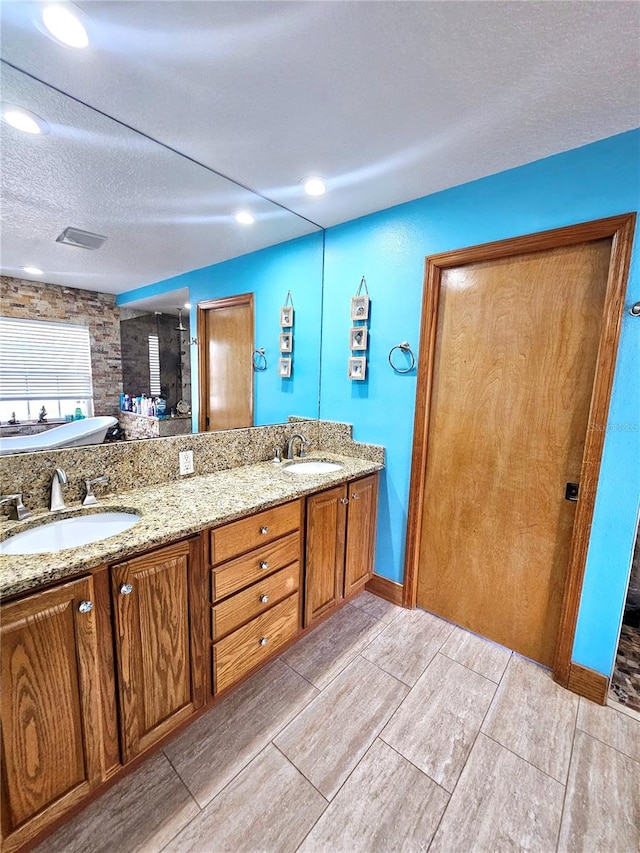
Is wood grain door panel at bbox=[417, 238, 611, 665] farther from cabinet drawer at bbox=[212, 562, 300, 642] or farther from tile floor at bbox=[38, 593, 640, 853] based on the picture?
cabinet drawer at bbox=[212, 562, 300, 642]

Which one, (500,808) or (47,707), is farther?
(500,808)

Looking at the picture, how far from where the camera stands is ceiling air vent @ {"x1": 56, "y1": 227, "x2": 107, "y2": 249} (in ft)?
4.42

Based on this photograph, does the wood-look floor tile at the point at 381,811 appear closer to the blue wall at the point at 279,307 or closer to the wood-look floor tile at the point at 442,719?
the wood-look floor tile at the point at 442,719

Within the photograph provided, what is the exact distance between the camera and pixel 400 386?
2.07 meters

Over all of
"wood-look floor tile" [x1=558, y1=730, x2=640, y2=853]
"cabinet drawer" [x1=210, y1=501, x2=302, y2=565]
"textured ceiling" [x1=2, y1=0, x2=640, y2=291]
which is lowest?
"wood-look floor tile" [x1=558, y1=730, x2=640, y2=853]

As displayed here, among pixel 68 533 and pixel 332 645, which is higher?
pixel 68 533

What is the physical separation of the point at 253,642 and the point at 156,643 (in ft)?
1.57

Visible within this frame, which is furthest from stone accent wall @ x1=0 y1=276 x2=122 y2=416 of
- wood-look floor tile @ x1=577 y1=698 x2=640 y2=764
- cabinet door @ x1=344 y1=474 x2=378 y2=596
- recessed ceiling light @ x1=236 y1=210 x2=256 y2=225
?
wood-look floor tile @ x1=577 y1=698 x2=640 y2=764

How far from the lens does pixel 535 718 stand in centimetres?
148

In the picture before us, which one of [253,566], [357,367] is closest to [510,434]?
[357,367]

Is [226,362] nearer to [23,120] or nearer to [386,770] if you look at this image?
[23,120]

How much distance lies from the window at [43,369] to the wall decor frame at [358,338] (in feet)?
4.68

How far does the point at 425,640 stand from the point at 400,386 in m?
1.44

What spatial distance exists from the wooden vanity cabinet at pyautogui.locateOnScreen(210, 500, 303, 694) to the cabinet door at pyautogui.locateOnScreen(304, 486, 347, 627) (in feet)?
0.25
